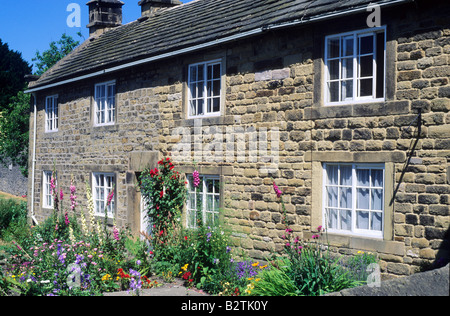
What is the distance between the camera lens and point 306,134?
875 cm

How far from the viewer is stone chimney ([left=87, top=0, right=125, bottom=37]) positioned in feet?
60.2

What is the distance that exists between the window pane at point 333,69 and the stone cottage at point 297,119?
0.02m

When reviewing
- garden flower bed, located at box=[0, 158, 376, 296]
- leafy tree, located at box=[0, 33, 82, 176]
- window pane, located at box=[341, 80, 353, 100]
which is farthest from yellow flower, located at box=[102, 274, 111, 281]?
leafy tree, located at box=[0, 33, 82, 176]

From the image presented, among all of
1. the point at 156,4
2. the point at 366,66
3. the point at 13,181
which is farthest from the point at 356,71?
the point at 13,181

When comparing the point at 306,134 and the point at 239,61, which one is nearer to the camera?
the point at 306,134

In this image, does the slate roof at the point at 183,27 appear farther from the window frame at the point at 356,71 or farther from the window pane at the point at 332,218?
the window pane at the point at 332,218

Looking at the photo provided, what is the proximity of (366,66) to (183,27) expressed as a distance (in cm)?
574

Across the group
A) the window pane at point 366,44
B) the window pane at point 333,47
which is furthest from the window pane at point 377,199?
the window pane at point 333,47

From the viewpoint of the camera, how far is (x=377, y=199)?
796cm

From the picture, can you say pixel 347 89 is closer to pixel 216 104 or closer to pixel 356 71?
pixel 356 71

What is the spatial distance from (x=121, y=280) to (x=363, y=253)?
4.14 m

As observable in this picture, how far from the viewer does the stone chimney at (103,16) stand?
60.2 ft
